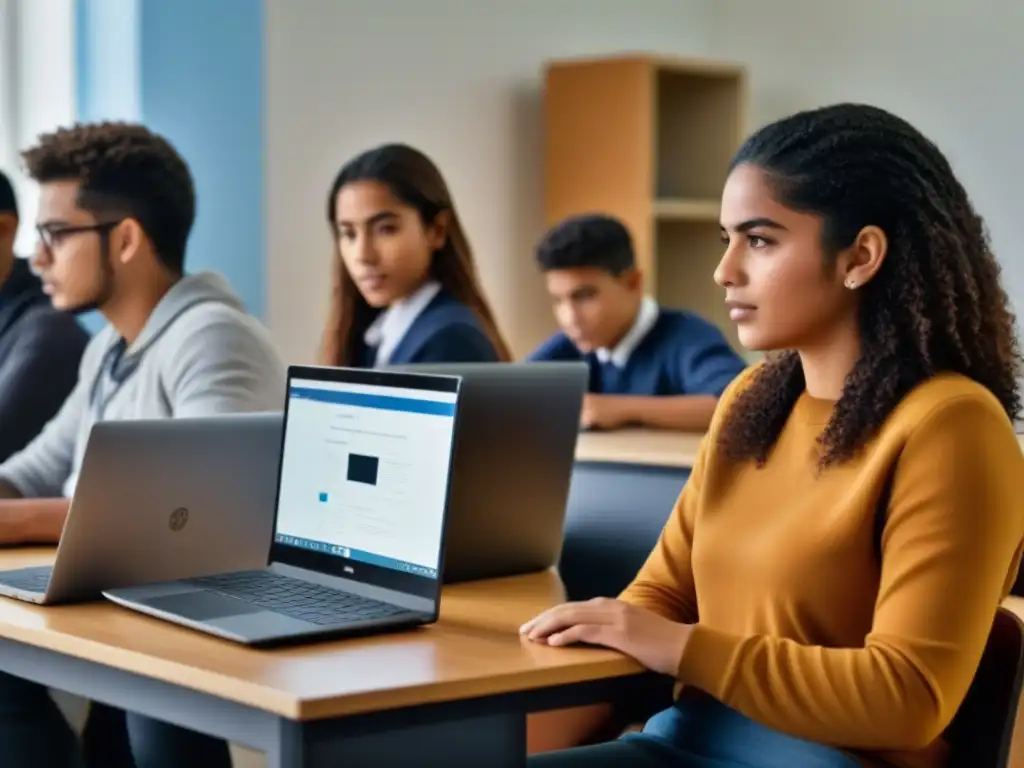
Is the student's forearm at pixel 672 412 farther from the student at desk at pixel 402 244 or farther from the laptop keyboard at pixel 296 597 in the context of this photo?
the laptop keyboard at pixel 296 597

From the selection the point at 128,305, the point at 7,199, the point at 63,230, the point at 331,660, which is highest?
the point at 7,199

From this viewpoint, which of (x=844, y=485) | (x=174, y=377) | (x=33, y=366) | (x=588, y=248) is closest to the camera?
(x=844, y=485)

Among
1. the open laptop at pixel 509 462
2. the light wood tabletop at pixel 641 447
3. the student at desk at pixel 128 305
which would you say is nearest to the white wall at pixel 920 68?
the light wood tabletop at pixel 641 447

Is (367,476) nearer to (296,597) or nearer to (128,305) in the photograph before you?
(296,597)

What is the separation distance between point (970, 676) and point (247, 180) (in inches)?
120

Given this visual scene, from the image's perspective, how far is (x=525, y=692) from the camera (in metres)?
1.47

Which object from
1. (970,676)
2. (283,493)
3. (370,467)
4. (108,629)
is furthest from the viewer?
(283,493)

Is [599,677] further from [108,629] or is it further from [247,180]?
[247,180]

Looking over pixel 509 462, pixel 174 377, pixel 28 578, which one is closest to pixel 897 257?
pixel 509 462

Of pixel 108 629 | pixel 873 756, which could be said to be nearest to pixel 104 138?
pixel 108 629

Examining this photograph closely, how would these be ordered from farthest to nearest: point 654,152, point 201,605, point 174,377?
point 654,152 → point 174,377 → point 201,605

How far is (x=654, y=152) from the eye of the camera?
4.87 meters

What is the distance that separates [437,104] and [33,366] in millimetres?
2038

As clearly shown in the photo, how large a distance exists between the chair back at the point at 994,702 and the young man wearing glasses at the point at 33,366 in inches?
79.0
